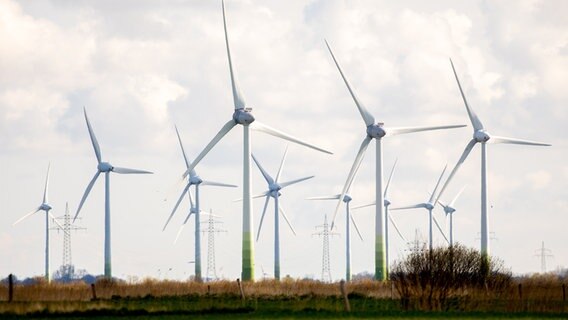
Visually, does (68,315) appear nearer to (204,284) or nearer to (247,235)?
(204,284)

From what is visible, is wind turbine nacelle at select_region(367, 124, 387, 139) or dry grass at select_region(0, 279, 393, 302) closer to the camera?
dry grass at select_region(0, 279, 393, 302)

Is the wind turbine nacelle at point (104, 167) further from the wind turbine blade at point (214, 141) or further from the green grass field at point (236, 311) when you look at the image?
the green grass field at point (236, 311)

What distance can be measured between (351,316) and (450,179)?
1638 inches

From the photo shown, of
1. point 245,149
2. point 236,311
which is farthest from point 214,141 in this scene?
point 236,311

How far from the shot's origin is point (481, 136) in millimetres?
108125

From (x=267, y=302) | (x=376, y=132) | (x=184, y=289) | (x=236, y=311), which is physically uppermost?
(x=376, y=132)

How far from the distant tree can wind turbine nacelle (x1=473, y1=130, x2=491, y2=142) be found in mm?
32647

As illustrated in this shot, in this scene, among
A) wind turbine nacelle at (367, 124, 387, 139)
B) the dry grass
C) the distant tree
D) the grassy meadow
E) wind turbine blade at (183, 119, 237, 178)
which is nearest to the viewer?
the grassy meadow

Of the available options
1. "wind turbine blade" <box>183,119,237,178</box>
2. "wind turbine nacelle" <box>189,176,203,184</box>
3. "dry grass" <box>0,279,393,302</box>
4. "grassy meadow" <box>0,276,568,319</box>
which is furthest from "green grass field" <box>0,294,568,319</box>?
"wind turbine nacelle" <box>189,176,203,184</box>

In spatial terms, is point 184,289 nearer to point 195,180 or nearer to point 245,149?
point 245,149

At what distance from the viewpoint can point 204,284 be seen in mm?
90938

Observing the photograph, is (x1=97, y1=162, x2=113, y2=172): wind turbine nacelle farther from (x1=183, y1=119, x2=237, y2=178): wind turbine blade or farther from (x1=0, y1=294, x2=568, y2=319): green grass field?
(x1=0, y1=294, x2=568, y2=319): green grass field

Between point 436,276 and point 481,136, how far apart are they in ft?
129

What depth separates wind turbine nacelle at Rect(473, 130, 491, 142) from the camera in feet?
354
